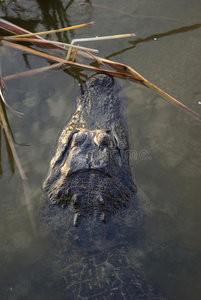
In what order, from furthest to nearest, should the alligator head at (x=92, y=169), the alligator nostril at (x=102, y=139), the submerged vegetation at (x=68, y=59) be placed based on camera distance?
the submerged vegetation at (x=68, y=59)
the alligator nostril at (x=102, y=139)
the alligator head at (x=92, y=169)

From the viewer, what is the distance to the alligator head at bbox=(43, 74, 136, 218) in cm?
304

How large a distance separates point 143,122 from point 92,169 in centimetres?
154

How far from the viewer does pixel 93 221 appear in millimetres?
3006

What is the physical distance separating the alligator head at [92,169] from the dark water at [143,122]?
0.28 metres

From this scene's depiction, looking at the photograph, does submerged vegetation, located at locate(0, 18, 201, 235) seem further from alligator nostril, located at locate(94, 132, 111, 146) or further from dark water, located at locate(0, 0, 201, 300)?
alligator nostril, located at locate(94, 132, 111, 146)

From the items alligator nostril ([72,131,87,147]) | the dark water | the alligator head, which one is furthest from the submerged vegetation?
alligator nostril ([72,131,87,147])

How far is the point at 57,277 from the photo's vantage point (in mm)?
2916

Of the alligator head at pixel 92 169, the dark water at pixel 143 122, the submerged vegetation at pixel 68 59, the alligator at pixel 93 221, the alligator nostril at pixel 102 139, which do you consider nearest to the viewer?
the alligator at pixel 93 221

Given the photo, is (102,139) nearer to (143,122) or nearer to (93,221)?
(93,221)

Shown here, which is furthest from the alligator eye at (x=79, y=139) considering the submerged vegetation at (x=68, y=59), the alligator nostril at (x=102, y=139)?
the submerged vegetation at (x=68, y=59)

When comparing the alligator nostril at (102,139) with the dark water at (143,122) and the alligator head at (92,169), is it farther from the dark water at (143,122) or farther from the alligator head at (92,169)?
the dark water at (143,122)

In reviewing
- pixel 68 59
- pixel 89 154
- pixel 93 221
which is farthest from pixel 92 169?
pixel 68 59

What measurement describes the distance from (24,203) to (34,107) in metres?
1.59

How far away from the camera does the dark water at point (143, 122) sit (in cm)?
318
